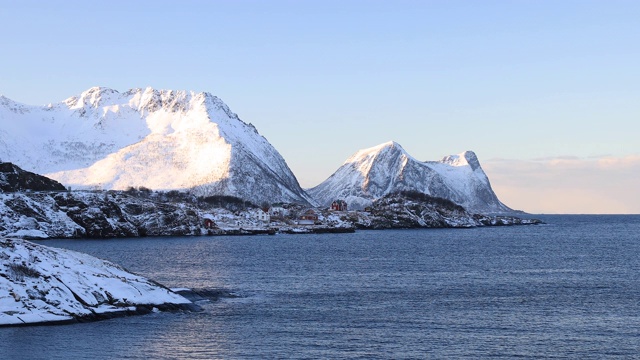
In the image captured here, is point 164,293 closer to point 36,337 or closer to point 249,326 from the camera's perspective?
point 249,326

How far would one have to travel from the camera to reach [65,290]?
63.8 metres

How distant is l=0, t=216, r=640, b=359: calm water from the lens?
5278 centimetres

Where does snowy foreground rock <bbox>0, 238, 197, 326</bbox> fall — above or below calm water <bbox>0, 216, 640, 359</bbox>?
above

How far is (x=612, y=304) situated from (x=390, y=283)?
2876cm

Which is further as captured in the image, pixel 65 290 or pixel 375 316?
pixel 375 316

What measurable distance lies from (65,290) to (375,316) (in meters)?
27.5

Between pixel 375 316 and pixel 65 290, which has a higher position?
pixel 65 290

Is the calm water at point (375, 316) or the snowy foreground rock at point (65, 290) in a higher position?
the snowy foreground rock at point (65, 290)

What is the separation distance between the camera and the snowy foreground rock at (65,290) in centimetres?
6031

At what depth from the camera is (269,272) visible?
358 feet

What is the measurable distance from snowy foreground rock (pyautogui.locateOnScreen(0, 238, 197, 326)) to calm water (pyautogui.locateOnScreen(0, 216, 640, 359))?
5.86 ft

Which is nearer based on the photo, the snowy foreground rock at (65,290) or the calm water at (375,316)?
the calm water at (375,316)

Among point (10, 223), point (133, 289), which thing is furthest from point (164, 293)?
point (10, 223)

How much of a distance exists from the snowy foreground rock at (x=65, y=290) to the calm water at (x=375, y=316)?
179 cm
